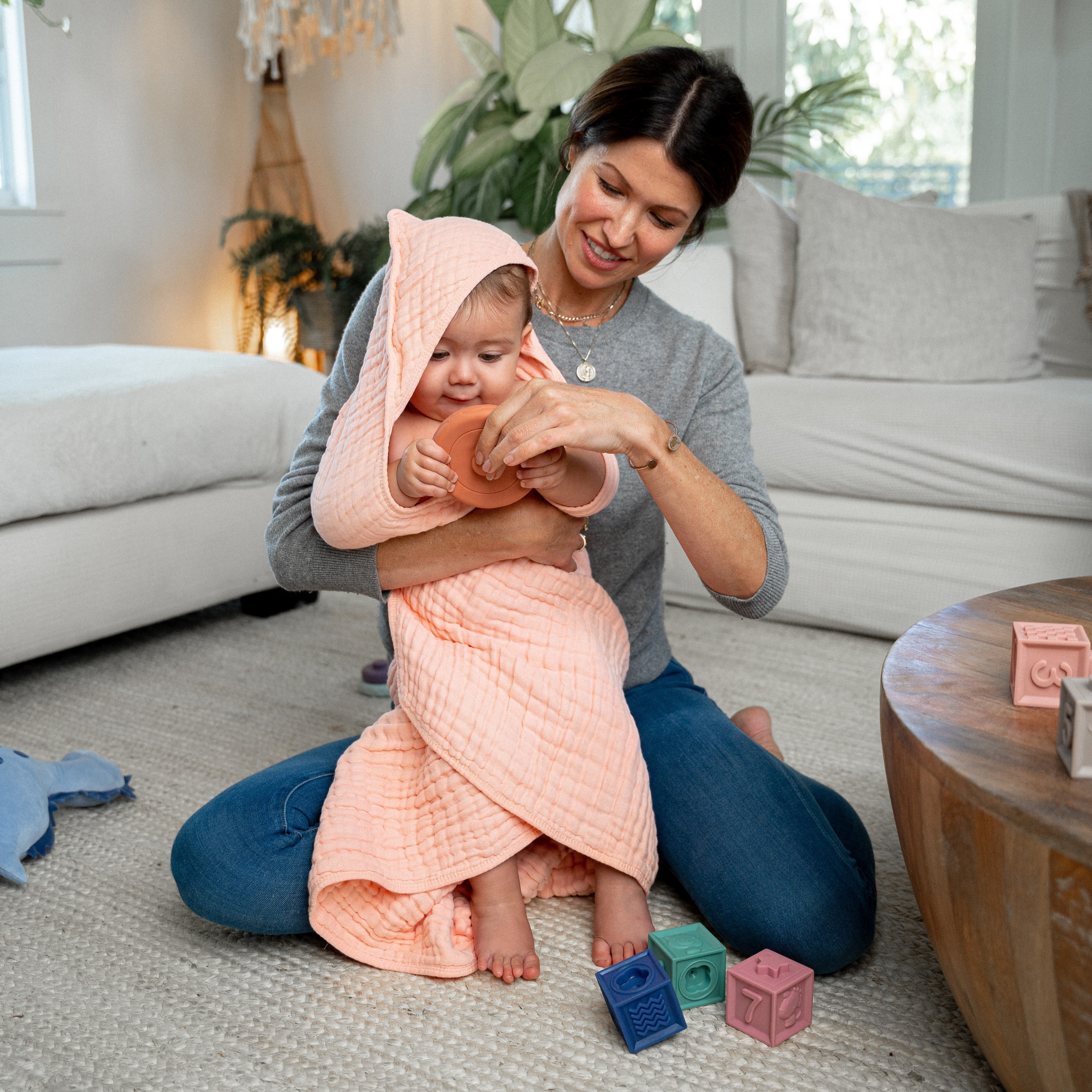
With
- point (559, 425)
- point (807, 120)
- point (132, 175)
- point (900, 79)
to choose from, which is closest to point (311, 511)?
point (559, 425)

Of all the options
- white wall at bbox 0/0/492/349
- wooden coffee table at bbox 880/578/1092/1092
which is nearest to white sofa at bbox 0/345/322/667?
white wall at bbox 0/0/492/349

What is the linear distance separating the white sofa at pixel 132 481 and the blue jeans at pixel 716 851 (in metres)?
0.90

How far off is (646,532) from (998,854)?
26.9 inches

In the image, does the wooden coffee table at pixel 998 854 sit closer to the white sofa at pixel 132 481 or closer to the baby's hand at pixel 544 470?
the baby's hand at pixel 544 470

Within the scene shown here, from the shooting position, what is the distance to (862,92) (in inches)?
121

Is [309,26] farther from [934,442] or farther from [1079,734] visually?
[1079,734]

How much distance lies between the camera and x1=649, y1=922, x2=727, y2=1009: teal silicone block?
1.03 meters

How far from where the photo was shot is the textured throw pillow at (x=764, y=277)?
257cm

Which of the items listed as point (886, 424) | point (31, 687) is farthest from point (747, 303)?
point (31, 687)

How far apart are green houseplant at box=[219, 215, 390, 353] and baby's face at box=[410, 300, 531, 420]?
8.25 feet

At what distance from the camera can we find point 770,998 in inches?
38.8

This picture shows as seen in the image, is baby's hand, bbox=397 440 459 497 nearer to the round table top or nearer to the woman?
the woman

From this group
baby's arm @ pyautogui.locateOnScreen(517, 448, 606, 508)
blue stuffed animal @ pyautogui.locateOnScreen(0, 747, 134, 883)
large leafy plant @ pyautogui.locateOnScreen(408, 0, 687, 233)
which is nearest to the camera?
baby's arm @ pyautogui.locateOnScreen(517, 448, 606, 508)

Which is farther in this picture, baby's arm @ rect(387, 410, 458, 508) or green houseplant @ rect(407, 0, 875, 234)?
green houseplant @ rect(407, 0, 875, 234)
